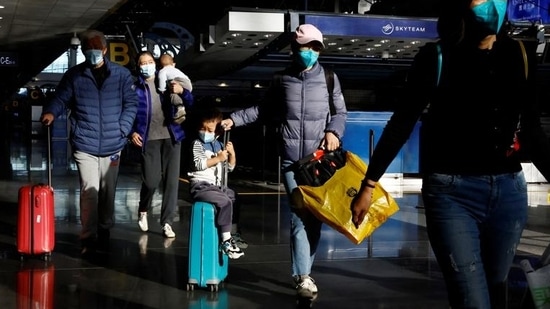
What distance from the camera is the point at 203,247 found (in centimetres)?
548

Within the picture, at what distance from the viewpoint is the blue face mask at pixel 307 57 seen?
5367 millimetres

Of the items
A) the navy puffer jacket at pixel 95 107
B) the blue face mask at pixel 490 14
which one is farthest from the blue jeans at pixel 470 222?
the navy puffer jacket at pixel 95 107

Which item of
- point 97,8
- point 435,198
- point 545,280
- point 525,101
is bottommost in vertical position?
point 545,280

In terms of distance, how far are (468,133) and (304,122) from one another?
263 centimetres

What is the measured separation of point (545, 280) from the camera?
9.37ft

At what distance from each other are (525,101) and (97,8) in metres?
17.1

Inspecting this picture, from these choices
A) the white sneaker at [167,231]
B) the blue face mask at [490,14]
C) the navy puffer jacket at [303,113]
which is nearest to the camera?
the blue face mask at [490,14]

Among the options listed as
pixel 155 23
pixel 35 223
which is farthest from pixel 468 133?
pixel 155 23

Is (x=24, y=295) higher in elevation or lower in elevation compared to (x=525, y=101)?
Result: lower

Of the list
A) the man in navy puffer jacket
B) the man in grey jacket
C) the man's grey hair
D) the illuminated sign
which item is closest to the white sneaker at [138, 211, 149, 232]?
the man in navy puffer jacket

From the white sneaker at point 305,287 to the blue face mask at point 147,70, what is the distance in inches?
127

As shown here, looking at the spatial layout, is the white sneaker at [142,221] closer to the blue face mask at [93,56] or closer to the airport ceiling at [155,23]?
the blue face mask at [93,56]

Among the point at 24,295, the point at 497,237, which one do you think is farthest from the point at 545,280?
the point at 24,295

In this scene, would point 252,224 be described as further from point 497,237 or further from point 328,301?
point 497,237
